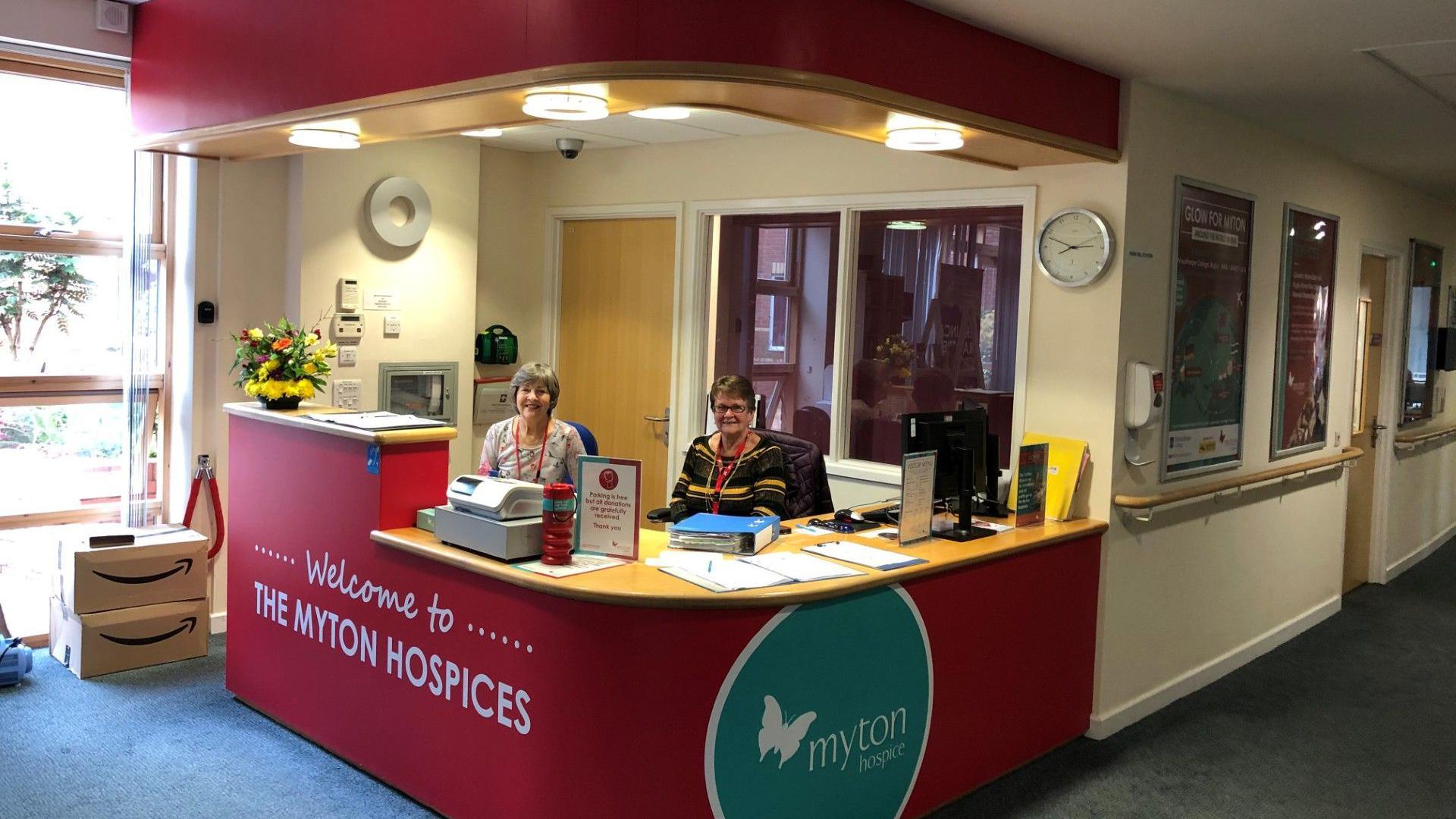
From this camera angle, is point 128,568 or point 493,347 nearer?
point 128,568

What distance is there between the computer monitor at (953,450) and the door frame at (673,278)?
2.14 metres

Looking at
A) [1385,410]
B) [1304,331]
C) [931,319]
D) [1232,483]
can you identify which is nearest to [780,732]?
[931,319]

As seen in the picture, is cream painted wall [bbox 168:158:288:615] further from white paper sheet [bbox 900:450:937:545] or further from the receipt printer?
white paper sheet [bbox 900:450:937:545]

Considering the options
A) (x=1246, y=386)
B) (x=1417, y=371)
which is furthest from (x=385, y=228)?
(x=1417, y=371)

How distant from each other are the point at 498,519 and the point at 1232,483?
3308 mm

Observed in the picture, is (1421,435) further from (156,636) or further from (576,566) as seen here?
(156,636)

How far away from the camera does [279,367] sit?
4.27 m

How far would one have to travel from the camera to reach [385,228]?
534 centimetres

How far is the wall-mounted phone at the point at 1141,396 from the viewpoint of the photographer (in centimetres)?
417

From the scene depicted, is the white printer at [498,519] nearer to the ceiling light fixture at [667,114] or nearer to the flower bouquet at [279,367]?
the flower bouquet at [279,367]

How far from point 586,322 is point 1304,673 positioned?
4012 mm

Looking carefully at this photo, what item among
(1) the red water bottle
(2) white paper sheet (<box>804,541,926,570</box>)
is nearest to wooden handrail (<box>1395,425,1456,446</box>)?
(2) white paper sheet (<box>804,541,926,570</box>)

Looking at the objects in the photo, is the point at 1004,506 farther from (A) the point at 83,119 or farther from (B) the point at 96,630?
(A) the point at 83,119

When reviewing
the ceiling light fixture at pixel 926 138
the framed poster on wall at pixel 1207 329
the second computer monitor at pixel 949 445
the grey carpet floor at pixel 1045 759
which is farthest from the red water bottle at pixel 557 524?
the framed poster on wall at pixel 1207 329
